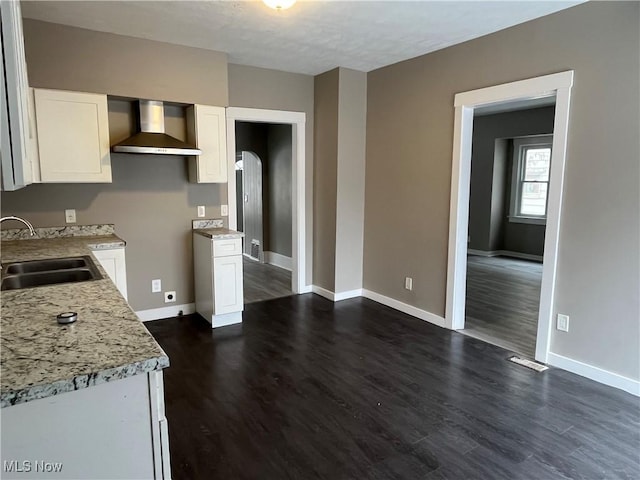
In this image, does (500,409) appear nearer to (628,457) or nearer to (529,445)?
(529,445)

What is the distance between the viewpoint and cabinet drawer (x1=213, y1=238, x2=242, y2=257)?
3.90m

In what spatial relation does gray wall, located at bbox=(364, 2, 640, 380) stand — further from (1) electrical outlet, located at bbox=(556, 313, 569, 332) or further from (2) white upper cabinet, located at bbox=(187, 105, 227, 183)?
(2) white upper cabinet, located at bbox=(187, 105, 227, 183)

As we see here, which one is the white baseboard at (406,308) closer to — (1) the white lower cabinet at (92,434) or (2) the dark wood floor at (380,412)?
(2) the dark wood floor at (380,412)

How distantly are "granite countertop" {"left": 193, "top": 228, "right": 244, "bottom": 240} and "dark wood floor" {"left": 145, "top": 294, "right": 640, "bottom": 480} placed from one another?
3.09 ft

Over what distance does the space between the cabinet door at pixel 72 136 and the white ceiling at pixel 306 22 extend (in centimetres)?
63

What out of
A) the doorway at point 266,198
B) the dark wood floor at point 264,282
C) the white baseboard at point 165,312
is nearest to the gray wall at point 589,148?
the dark wood floor at point 264,282

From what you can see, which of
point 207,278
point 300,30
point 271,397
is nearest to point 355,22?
point 300,30

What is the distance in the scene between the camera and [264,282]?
233 inches

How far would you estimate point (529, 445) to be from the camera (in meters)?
2.29

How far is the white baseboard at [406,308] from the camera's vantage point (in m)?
4.24

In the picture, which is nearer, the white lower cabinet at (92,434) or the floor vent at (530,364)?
the white lower cabinet at (92,434)

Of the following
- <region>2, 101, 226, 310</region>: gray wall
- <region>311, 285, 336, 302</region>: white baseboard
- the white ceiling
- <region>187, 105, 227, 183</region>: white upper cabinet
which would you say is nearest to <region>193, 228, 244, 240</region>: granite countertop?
<region>2, 101, 226, 310</region>: gray wall

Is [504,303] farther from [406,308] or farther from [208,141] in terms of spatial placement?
[208,141]

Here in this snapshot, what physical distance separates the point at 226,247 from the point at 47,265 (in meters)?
1.59
